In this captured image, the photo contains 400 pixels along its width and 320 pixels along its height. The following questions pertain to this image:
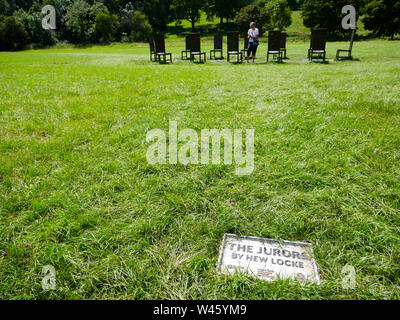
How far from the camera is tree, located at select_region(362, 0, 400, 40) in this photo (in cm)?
3092

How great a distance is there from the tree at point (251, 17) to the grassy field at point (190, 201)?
33470 mm

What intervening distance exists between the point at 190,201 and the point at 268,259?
1.00m

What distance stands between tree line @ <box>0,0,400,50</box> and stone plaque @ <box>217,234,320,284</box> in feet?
122

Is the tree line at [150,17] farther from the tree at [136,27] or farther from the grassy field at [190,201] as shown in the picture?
the grassy field at [190,201]

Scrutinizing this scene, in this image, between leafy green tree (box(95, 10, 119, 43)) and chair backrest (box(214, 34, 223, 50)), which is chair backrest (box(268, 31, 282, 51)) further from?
leafy green tree (box(95, 10, 119, 43))

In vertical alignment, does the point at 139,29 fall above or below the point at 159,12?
below

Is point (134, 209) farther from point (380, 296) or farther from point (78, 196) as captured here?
point (380, 296)

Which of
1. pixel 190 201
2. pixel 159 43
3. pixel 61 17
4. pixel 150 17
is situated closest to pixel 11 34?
pixel 61 17

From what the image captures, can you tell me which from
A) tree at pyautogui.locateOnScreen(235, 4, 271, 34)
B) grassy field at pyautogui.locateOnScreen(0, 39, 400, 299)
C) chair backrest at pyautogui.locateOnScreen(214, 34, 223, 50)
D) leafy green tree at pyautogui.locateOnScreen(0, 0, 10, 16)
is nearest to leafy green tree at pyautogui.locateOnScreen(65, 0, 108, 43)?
leafy green tree at pyautogui.locateOnScreen(0, 0, 10, 16)

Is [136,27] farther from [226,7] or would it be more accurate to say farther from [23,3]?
[23,3]

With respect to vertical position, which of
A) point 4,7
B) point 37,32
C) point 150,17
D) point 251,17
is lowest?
point 251,17

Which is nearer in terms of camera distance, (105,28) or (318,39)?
(318,39)

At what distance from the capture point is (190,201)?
266cm
